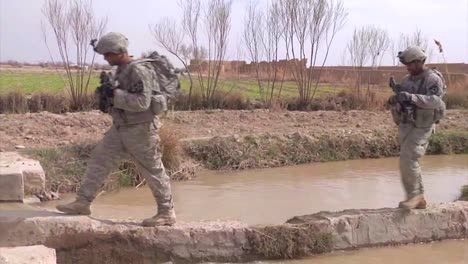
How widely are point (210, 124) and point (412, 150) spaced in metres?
7.06

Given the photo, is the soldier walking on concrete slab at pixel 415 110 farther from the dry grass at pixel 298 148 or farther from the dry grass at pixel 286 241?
the dry grass at pixel 298 148

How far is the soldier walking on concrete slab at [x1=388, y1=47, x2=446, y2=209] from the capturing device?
17.1 ft

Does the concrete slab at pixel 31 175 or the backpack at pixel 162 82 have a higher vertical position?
the backpack at pixel 162 82

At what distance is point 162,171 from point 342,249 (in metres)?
1.77

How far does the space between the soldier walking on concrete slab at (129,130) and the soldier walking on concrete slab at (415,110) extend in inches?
87.3

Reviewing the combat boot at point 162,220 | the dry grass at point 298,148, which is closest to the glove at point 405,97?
the combat boot at point 162,220

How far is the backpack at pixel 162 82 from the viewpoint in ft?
15.1

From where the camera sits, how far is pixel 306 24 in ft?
54.9

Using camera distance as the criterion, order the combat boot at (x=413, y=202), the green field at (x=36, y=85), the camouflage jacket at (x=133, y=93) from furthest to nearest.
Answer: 1. the green field at (x=36, y=85)
2. the combat boot at (x=413, y=202)
3. the camouflage jacket at (x=133, y=93)

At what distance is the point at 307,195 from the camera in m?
7.70

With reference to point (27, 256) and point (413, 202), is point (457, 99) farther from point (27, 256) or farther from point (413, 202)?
point (27, 256)

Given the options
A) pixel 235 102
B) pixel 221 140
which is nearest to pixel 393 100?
pixel 221 140

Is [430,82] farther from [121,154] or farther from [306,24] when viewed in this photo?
[306,24]

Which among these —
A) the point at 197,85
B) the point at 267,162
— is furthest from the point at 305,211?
the point at 197,85
